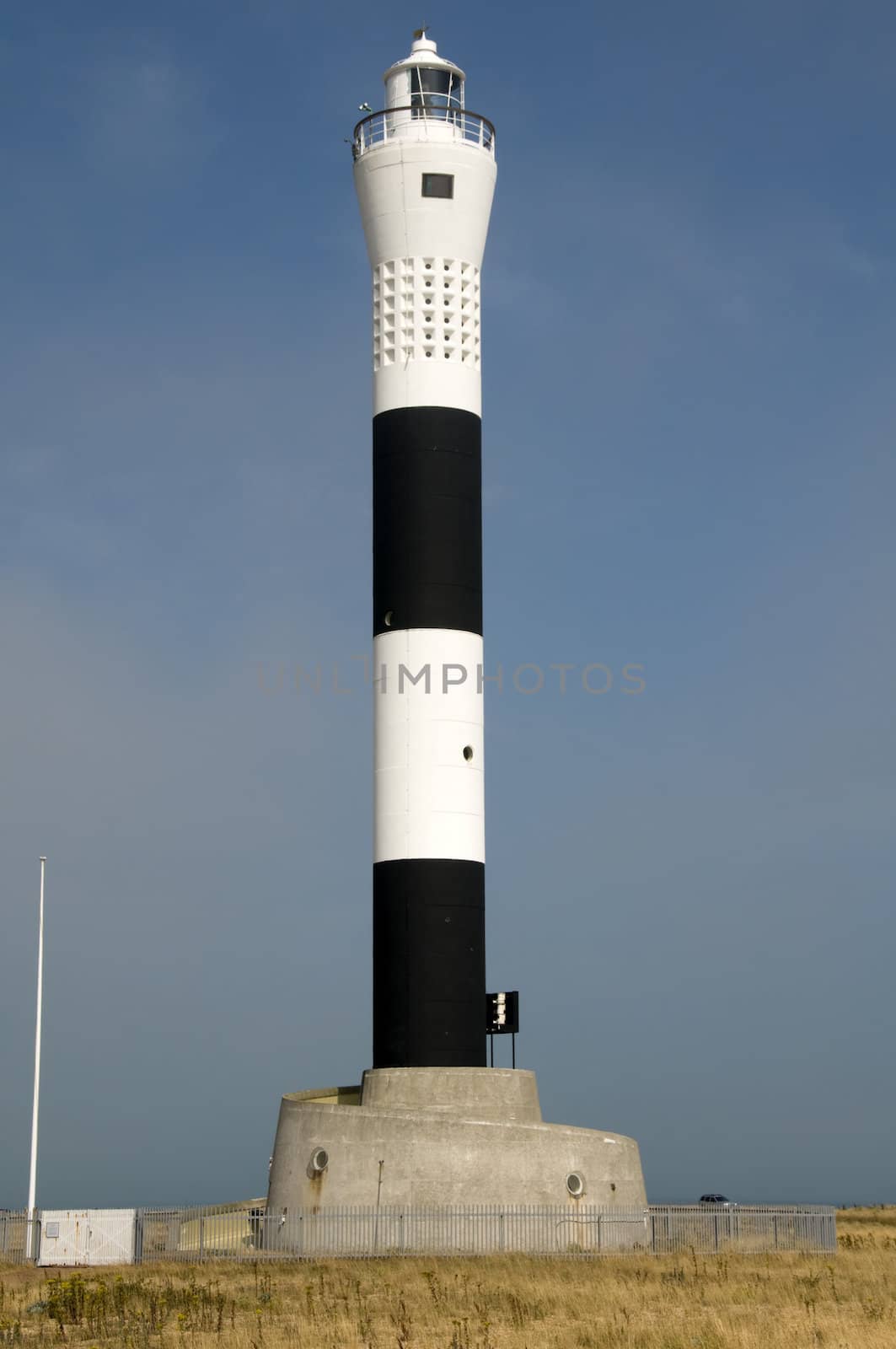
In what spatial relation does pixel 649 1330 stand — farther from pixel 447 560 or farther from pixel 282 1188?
pixel 447 560

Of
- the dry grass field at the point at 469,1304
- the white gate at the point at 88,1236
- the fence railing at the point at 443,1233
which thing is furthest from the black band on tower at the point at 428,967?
the white gate at the point at 88,1236

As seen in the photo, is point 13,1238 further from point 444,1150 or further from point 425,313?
point 425,313

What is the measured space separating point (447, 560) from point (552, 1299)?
19.1 m

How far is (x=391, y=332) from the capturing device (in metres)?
43.5

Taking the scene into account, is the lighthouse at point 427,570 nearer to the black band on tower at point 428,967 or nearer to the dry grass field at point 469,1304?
the black band on tower at point 428,967

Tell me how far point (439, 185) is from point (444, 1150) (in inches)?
931

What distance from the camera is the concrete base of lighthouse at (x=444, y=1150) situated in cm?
3756

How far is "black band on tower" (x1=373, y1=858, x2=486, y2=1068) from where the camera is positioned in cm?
4050

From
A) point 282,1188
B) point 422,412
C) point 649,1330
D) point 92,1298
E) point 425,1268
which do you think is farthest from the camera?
point 422,412

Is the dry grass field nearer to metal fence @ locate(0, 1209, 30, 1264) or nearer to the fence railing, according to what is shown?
the fence railing

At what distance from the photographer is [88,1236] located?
3531 cm

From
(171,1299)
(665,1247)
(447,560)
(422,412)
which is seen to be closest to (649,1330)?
(171,1299)

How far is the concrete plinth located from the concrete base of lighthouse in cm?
2

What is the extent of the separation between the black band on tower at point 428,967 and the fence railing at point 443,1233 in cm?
429
